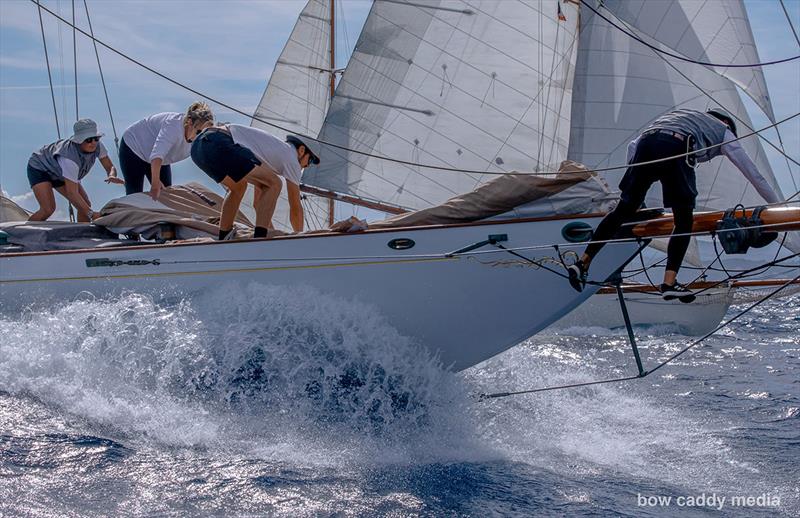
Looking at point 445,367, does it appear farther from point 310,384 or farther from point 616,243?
point 616,243

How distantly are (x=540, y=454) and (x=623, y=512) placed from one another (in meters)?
1.04

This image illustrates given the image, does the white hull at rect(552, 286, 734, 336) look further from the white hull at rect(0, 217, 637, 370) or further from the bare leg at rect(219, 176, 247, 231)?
the bare leg at rect(219, 176, 247, 231)

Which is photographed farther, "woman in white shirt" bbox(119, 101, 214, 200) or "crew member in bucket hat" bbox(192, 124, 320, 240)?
"woman in white shirt" bbox(119, 101, 214, 200)

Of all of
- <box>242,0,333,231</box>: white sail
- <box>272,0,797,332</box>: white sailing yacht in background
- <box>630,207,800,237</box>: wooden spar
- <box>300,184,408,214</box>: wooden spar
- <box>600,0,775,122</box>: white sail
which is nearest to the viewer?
<box>630,207,800,237</box>: wooden spar

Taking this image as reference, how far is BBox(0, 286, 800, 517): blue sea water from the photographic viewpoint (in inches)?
180

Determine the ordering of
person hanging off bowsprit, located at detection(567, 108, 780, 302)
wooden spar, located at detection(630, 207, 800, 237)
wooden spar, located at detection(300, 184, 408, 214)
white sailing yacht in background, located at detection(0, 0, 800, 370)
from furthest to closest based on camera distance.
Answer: wooden spar, located at detection(300, 184, 408, 214) < white sailing yacht in background, located at detection(0, 0, 800, 370) < person hanging off bowsprit, located at detection(567, 108, 780, 302) < wooden spar, located at detection(630, 207, 800, 237)

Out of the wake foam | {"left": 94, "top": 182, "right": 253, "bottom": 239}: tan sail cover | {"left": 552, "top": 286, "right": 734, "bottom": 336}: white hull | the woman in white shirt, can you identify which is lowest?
{"left": 552, "top": 286, "right": 734, "bottom": 336}: white hull

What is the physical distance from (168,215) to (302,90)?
41.4ft

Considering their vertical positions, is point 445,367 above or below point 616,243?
below

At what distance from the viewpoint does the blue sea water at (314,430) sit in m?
4.57

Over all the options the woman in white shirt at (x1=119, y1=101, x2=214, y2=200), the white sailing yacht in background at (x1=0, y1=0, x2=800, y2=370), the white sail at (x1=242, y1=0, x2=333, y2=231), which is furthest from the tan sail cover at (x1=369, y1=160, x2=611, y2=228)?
the white sail at (x1=242, y1=0, x2=333, y2=231)

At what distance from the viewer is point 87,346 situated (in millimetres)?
6215

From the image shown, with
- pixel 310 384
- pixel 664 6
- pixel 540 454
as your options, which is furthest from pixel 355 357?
pixel 664 6

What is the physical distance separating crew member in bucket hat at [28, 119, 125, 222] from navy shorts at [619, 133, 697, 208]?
4571 millimetres
